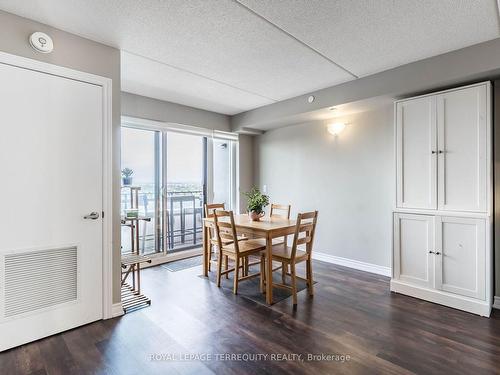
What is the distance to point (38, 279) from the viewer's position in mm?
2148

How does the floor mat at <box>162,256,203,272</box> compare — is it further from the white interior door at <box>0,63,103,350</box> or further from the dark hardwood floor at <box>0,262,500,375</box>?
the white interior door at <box>0,63,103,350</box>

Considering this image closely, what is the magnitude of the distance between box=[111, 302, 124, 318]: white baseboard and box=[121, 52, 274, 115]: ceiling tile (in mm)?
2388

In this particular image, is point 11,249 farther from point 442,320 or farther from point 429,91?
point 429,91

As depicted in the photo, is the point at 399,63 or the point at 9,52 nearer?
the point at 9,52

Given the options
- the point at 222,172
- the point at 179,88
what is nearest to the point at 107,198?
the point at 179,88

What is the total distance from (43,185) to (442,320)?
3.60 meters

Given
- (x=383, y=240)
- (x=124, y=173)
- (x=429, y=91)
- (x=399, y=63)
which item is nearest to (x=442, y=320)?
(x=383, y=240)

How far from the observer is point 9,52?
201 cm

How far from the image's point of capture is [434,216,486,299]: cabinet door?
2570 millimetres

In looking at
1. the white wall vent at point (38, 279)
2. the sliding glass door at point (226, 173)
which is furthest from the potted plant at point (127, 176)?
the white wall vent at point (38, 279)

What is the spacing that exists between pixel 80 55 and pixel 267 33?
1598 millimetres

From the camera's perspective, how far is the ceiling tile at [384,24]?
1932 millimetres

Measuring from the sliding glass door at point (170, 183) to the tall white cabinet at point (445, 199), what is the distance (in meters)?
3.00

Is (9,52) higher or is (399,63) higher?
(399,63)
